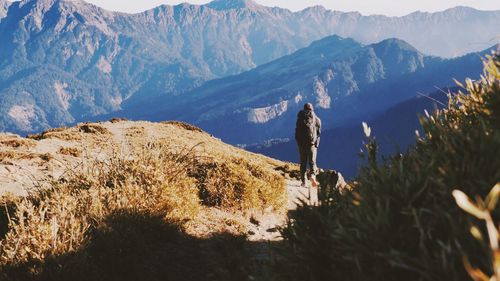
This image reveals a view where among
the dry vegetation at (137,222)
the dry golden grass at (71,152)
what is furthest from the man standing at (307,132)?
the dry golden grass at (71,152)

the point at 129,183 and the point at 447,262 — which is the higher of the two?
the point at 129,183

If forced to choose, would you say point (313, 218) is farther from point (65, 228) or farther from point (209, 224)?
point (209, 224)

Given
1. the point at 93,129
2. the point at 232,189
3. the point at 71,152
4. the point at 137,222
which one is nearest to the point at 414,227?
the point at 137,222

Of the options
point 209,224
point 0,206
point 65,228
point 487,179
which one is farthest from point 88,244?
point 487,179

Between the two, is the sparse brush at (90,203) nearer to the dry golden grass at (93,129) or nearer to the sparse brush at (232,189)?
the sparse brush at (232,189)

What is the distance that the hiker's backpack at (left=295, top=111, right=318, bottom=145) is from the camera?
1353 centimetres

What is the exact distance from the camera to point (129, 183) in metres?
7.32

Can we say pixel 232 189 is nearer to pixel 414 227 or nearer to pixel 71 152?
pixel 414 227

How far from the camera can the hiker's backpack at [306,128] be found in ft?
44.4

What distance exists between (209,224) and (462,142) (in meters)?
5.63

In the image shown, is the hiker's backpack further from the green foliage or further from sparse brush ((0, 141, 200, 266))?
the green foliage

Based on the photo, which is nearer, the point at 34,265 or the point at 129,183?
the point at 34,265

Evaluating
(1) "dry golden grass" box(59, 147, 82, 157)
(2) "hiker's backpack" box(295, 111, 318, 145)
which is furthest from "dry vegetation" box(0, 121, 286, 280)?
(1) "dry golden grass" box(59, 147, 82, 157)

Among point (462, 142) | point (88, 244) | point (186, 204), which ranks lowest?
point (88, 244)
